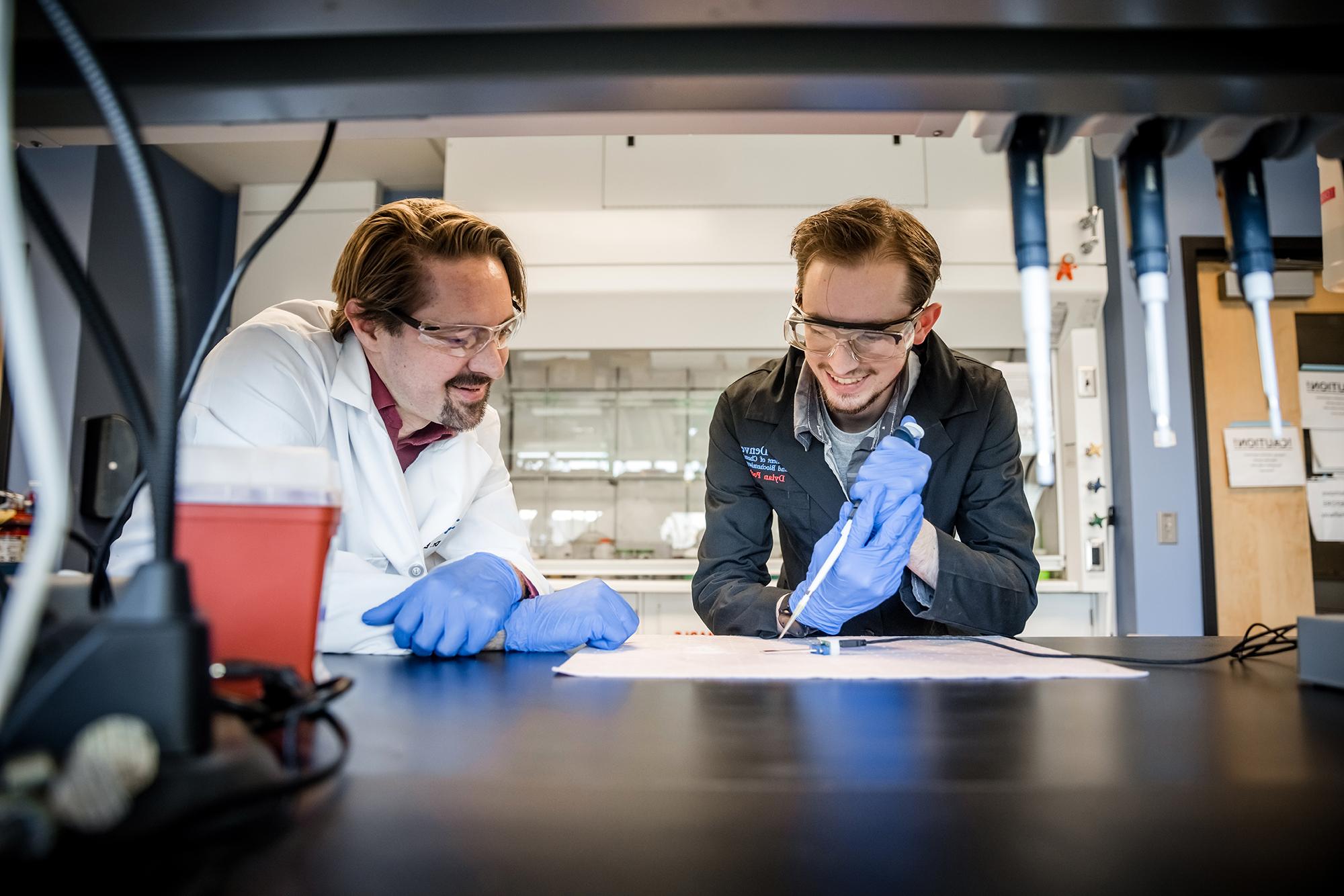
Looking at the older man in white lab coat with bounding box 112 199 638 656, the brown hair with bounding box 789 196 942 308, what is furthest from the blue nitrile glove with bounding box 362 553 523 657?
the brown hair with bounding box 789 196 942 308

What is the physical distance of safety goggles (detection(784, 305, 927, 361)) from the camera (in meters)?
1.42

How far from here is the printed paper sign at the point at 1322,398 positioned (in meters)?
3.14

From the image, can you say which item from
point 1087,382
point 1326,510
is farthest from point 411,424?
point 1326,510

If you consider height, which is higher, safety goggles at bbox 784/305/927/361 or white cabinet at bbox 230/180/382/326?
white cabinet at bbox 230/180/382/326

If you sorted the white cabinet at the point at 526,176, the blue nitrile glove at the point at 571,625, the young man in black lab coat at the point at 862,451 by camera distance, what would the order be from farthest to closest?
1. the white cabinet at the point at 526,176
2. the young man in black lab coat at the point at 862,451
3. the blue nitrile glove at the point at 571,625

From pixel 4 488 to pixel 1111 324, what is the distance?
13.5 ft

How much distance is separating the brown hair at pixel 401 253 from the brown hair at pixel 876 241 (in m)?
0.63

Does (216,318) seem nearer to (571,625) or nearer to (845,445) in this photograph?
(571,625)

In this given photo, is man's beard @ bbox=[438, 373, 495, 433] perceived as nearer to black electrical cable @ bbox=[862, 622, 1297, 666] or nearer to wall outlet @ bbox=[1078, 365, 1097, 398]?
black electrical cable @ bbox=[862, 622, 1297, 666]

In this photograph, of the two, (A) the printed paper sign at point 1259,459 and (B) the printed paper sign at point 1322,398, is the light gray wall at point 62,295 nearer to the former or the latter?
(A) the printed paper sign at point 1259,459

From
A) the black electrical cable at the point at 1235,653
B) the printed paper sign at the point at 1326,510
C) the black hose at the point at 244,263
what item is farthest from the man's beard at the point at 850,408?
the printed paper sign at the point at 1326,510

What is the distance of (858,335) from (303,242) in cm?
299

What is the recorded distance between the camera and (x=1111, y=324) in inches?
115

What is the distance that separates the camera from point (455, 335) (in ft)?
4.91
